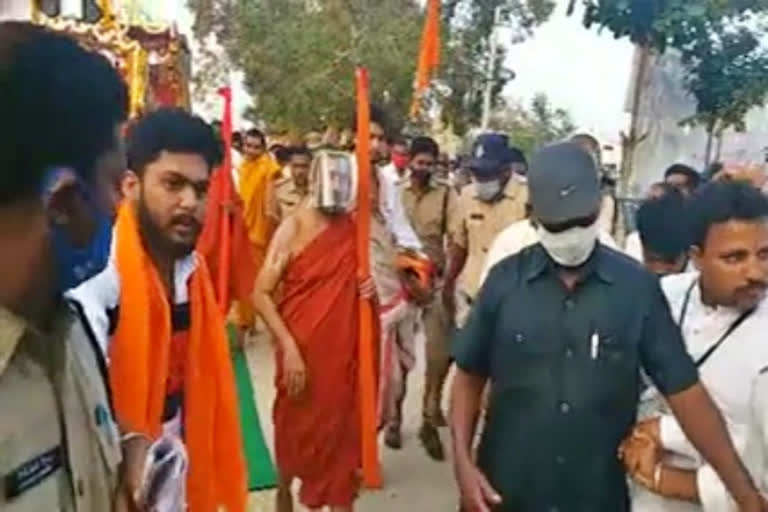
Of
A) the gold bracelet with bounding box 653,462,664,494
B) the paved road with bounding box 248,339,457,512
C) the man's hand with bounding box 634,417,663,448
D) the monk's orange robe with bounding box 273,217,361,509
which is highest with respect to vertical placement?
the man's hand with bounding box 634,417,663,448

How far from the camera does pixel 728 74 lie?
8664 millimetres

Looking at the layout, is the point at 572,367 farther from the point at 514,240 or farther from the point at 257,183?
the point at 257,183

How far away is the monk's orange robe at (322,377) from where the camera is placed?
5.44 meters

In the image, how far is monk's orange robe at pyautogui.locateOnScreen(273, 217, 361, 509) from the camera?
5.44 meters

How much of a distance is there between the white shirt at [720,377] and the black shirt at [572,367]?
0.08 m

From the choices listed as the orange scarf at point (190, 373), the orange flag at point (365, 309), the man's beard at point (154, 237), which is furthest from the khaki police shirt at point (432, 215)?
Result: the man's beard at point (154, 237)

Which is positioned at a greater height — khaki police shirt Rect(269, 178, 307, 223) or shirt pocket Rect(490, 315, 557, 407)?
shirt pocket Rect(490, 315, 557, 407)

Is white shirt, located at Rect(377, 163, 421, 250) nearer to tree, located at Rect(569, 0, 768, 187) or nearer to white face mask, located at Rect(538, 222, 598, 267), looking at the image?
tree, located at Rect(569, 0, 768, 187)

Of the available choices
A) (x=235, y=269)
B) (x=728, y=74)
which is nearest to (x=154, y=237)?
(x=235, y=269)

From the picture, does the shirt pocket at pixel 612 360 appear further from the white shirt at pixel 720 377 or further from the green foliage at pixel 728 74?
the green foliage at pixel 728 74

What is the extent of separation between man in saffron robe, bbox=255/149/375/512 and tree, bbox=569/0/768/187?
2.48 metres

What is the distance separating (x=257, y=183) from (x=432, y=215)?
4.64 meters

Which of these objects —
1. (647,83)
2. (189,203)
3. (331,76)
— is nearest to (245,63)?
(331,76)

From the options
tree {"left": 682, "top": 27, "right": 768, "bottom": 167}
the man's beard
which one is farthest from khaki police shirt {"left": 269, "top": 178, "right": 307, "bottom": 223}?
the man's beard
